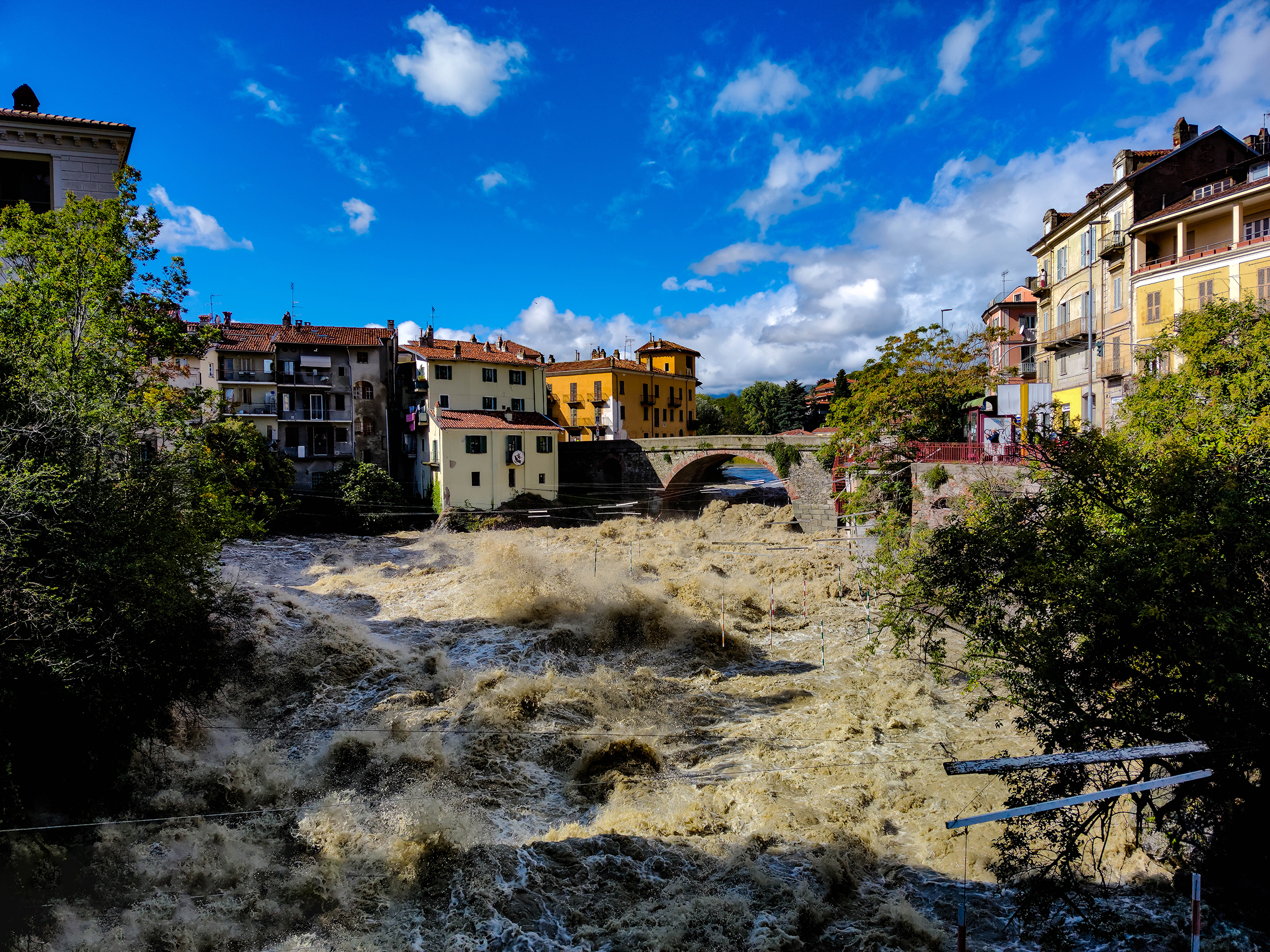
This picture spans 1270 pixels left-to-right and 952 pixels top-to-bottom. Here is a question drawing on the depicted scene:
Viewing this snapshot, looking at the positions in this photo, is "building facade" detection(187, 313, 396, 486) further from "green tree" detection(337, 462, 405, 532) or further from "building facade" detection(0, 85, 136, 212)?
"building facade" detection(0, 85, 136, 212)

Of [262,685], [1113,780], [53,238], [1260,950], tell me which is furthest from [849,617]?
[53,238]

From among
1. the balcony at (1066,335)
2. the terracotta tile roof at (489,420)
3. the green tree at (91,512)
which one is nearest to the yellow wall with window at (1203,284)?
the balcony at (1066,335)

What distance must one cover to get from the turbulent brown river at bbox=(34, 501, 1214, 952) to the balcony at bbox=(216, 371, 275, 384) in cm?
2769

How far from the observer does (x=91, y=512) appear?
36.7ft

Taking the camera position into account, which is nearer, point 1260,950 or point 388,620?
point 1260,950

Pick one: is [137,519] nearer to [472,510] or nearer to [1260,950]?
[1260,950]

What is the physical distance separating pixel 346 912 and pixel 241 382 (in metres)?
44.5

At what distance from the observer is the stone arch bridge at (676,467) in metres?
43.8

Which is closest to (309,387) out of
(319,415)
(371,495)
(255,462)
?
(319,415)

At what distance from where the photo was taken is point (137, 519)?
12227mm

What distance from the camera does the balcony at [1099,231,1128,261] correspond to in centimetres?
2942

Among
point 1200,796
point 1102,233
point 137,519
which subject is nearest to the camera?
point 1200,796

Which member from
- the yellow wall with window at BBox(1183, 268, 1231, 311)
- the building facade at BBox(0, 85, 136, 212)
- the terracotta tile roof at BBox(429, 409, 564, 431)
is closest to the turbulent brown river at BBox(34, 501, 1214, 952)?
the building facade at BBox(0, 85, 136, 212)

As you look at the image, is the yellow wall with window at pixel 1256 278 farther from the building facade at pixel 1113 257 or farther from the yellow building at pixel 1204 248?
the building facade at pixel 1113 257
